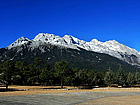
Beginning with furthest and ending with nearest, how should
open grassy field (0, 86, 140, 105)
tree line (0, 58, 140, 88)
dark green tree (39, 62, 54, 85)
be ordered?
dark green tree (39, 62, 54, 85)
tree line (0, 58, 140, 88)
open grassy field (0, 86, 140, 105)

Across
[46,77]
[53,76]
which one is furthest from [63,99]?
[53,76]

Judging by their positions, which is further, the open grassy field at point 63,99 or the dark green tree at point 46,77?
the dark green tree at point 46,77

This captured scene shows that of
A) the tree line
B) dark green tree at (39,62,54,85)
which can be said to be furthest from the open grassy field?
dark green tree at (39,62,54,85)

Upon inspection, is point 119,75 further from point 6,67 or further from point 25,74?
point 6,67

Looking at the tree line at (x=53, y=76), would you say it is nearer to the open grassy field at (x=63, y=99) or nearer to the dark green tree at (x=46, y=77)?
the dark green tree at (x=46, y=77)

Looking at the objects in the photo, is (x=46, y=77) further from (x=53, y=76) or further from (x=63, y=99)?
(x=63, y=99)

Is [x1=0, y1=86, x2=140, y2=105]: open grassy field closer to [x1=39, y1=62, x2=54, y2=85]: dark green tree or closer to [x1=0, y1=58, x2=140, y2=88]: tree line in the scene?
[x1=0, y1=58, x2=140, y2=88]: tree line

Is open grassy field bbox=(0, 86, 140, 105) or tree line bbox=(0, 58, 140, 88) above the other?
tree line bbox=(0, 58, 140, 88)

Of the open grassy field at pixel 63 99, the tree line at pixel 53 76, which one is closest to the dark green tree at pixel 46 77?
the tree line at pixel 53 76

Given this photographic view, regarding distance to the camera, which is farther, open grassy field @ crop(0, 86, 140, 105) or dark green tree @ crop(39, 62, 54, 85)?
dark green tree @ crop(39, 62, 54, 85)

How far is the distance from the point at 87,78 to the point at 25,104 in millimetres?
78253

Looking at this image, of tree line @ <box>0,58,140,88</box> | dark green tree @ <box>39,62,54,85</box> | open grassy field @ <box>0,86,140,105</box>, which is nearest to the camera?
open grassy field @ <box>0,86,140,105</box>

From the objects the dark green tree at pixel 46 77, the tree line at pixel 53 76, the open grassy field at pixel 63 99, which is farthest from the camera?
the dark green tree at pixel 46 77

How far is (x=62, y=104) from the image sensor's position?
26.9 m
